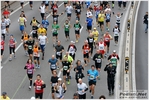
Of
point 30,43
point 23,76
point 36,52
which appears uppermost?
point 30,43

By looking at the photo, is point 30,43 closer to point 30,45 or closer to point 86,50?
point 30,45

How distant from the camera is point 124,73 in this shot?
20984 mm

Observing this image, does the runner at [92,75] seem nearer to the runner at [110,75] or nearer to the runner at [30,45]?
the runner at [110,75]

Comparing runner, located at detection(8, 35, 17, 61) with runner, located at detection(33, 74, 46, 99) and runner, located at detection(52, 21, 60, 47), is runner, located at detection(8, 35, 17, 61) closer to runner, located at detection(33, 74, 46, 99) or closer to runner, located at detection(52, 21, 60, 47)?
runner, located at detection(52, 21, 60, 47)

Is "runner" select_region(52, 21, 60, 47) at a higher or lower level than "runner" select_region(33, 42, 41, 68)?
higher

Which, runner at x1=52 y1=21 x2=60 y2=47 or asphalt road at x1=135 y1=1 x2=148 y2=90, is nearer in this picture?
asphalt road at x1=135 y1=1 x2=148 y2=90

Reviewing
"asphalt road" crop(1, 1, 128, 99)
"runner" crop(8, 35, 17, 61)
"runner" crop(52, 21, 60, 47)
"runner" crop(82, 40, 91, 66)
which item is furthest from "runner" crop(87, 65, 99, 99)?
"runner" crop(52, 21, 60, 47)

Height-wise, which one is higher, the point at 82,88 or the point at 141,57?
the point at 141,57

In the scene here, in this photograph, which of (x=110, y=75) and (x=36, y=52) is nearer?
(x=110, y=75)

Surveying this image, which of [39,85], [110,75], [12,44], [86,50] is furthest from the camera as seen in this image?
[12,44]

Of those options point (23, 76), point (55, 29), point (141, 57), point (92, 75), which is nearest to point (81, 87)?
point (92, 75)

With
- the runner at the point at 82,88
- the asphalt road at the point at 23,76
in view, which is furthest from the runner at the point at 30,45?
the runner at the point at 82,88

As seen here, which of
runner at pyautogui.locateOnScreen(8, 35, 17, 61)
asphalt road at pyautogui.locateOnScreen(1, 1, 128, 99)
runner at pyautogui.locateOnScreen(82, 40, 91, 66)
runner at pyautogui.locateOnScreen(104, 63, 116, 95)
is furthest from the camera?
runner at pyautogui.locateOnScreen(8, 35, 17, 61)

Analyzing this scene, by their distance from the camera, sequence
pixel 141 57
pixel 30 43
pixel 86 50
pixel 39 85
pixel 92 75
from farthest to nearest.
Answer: pixel 141 57, pixel 30 43, pixel 86 50, pixel 92 75, pixel 39 85
